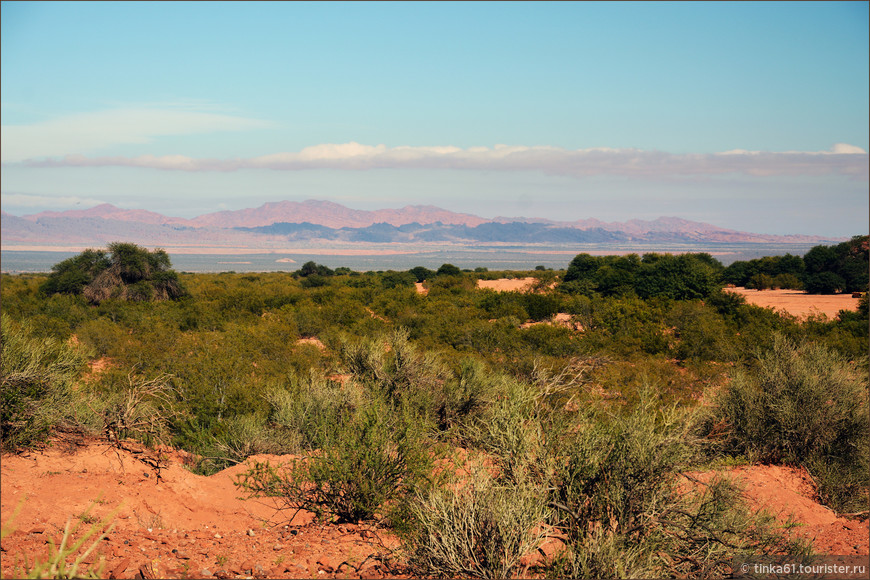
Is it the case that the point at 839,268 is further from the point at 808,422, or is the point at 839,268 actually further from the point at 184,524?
the point at 184,524

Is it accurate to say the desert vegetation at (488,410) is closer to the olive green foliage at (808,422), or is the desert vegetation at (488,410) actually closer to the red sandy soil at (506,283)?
the olive green foliage at (808,422)

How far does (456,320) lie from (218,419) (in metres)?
13.8

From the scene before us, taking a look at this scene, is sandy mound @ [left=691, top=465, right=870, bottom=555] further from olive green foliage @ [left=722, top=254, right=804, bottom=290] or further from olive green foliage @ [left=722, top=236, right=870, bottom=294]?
olive green foliage @ [left=722, top=254, right=804, bottom=290]

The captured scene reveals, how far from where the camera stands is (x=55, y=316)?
978 inches

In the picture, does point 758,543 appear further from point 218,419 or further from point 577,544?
point 218,419

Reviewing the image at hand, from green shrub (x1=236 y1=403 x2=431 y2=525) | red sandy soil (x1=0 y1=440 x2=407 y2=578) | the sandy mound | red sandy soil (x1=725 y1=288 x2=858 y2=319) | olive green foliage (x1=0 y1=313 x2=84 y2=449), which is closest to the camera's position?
red sandy soil (x1=0 y1=440 x2=407 y2=578)

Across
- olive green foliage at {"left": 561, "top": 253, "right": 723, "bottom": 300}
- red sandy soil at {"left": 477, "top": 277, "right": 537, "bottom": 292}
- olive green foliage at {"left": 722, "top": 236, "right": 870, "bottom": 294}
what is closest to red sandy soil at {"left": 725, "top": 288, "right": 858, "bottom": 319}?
olive green foliage at {"left": 722, "top": 236, "right": 870, "bottom": 294}

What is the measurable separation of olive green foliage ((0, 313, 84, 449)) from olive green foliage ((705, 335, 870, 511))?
12.4 meters

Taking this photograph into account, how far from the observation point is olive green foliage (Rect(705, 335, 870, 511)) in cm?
1048

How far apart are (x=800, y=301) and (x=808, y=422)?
27783 mm

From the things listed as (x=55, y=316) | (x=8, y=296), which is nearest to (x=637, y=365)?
(x=55, y=316)

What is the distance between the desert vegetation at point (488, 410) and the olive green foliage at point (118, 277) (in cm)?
160

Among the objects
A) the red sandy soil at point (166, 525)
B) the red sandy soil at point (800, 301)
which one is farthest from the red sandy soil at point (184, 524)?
the red sandy soil at point (800, 301)

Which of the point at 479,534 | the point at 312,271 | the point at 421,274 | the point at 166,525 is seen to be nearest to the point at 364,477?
the point at 479,534
